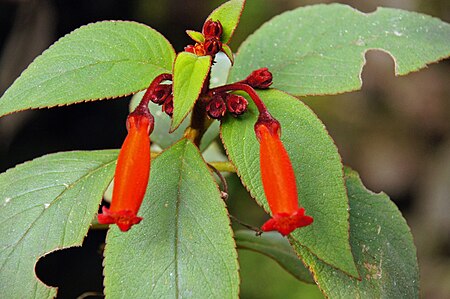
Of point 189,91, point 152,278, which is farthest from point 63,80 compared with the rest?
point 152,278

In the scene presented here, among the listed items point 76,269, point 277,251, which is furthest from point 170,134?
point 76,269

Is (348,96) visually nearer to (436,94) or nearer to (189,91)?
(436,94)

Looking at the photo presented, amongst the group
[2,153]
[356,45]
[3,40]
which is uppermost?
[356,45]

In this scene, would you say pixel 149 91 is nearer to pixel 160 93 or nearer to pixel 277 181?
pixel 160 93

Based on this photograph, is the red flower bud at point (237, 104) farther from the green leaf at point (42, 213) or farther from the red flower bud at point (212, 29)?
the green leaf at point (42, 213)

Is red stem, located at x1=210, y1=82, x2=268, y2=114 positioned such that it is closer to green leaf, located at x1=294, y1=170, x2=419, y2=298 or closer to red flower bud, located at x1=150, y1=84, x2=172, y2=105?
red flower bud, located at x1=150, y1=84, x2=172, y2=105

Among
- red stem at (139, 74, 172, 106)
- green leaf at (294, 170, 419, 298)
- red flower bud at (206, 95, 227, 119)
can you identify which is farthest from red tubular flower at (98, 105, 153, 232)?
green leaf at (294, 170, 419, 298)
